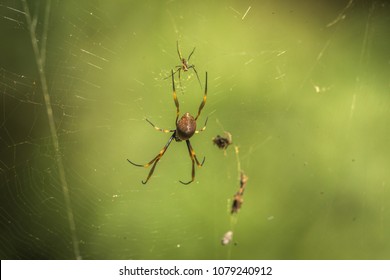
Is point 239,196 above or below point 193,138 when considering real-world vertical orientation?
below

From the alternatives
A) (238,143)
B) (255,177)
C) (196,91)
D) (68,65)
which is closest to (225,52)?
(196,91)

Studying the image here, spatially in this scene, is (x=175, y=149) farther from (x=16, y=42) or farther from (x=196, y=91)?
(x=16, y=42)

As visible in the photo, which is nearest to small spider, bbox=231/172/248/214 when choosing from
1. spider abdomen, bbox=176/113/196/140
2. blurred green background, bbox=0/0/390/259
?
spider abdomen, bbox=176/113/196/140

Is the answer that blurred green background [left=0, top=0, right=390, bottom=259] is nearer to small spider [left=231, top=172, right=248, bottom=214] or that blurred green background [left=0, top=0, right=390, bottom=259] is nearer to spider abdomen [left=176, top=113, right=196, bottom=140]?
spider abdomen [left=176, top=113, right=196, bottom=140]

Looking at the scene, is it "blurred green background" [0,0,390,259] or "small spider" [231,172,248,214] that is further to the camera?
"blurred green background" [0,0,390,259]

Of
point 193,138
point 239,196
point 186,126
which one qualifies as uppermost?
point 193,138

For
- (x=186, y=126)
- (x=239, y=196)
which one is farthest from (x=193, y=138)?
(x=239, y=196)

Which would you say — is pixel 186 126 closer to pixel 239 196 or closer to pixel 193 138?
pixel 239 196

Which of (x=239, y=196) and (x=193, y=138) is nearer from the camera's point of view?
(x=239, y=196)
